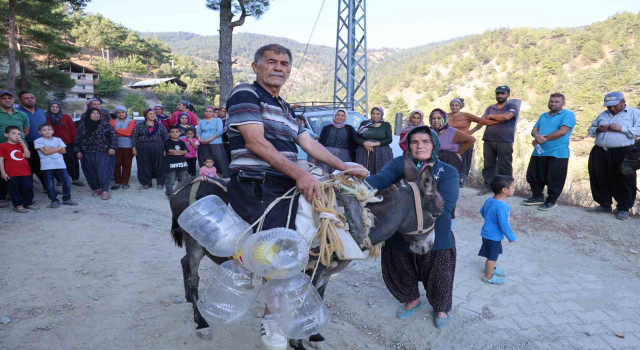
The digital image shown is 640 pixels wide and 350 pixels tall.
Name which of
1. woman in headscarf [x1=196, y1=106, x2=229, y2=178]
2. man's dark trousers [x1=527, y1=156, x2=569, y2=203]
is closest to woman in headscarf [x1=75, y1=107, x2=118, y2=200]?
woman in headscarf [x1=196, y1=106, x2=229, y2=178]

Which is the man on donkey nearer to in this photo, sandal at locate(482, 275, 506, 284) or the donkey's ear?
the donkey's ear

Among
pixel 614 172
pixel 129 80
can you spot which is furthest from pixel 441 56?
pixel 614 172

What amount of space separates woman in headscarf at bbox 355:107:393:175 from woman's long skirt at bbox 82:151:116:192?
4.96 m

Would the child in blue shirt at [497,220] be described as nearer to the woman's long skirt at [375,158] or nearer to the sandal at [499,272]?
the sandal at [499,272]

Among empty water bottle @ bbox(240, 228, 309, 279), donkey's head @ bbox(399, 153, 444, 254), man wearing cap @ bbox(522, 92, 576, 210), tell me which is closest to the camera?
empty water bottle @ bbox(240, 228, 309, 279)

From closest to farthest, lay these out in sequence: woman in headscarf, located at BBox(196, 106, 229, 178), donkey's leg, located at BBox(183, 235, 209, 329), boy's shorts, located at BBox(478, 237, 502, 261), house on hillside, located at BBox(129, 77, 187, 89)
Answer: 1. donkey's leg, located at BBox(183, 235, 209, 329)
2. boy's shorts, located at BBox(478, 237, 502, 261)
3. woman in headscarf, located at BBox(196, 106, 229, 178)
4. house on hillside, located at BBox(129, 77, 187, 89)

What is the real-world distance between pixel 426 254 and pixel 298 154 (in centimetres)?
407

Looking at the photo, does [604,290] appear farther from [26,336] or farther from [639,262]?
[26,336]

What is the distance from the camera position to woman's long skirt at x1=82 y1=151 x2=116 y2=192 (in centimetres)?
708

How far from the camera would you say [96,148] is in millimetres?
7098

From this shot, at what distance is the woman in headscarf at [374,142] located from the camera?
710cm

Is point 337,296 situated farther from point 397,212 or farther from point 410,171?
point 410,171

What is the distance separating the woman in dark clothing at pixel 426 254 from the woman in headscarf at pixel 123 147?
6623mm

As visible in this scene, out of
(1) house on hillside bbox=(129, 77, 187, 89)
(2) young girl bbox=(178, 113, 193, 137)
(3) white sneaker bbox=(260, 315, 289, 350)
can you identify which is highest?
(1) house on hillside bbox=(129, 77, 187, 89)
